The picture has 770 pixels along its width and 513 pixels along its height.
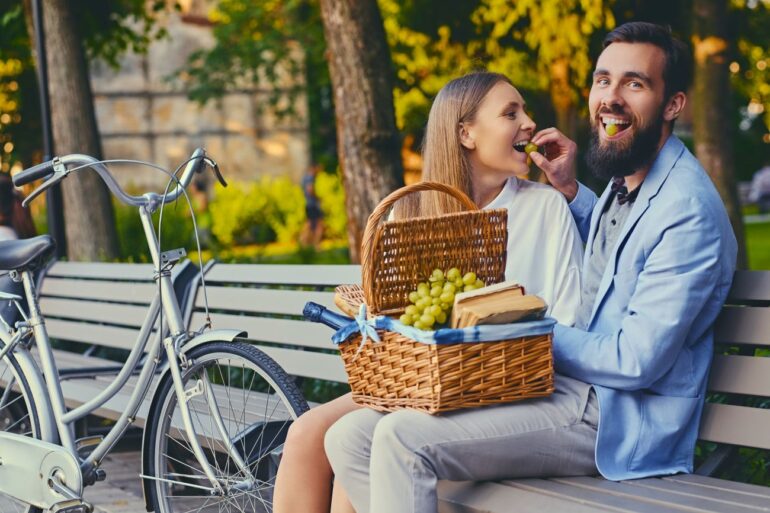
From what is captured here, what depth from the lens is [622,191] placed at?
11.0 feet

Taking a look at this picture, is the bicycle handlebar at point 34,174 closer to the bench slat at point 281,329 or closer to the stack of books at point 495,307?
the bench slat at point 281,329

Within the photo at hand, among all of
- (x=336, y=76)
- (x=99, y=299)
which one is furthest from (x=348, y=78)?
(x=99, y=299)

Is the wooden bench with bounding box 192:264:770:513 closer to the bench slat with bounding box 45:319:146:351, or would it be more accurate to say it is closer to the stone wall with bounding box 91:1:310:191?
the bench slat with bounding box 45:319:146:351

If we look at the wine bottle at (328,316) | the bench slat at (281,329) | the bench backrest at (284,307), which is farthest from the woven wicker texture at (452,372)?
the bench slat at (281,329)

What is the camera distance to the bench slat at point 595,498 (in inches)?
110

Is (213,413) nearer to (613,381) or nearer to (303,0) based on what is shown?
(613,381)

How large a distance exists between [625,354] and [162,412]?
1.77m

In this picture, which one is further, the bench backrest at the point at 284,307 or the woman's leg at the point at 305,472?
the bench backrest at the point at 284,307

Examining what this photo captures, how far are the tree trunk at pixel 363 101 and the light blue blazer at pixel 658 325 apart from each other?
375cm

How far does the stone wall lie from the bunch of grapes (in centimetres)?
3264

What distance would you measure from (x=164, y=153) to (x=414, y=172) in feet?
55.2

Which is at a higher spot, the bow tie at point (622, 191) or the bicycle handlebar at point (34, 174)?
the bicycle handlebar at point (34, 174)

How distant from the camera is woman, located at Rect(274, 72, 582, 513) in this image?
3502mm

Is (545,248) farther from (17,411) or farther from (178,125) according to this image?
(178,125)
